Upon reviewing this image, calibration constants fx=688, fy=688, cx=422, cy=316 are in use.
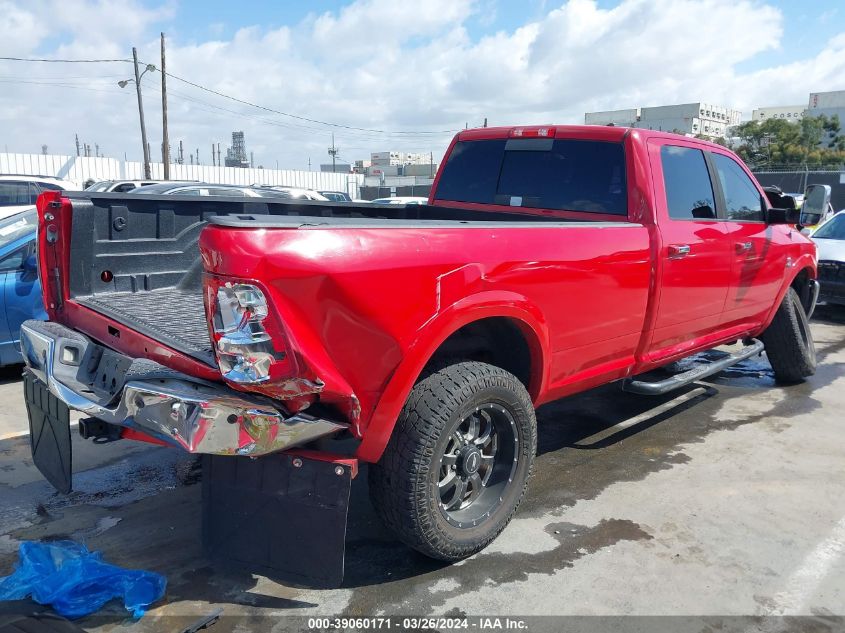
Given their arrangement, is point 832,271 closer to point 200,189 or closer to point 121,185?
point 200,189

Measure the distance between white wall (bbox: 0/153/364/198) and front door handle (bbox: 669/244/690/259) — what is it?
84.6 ft

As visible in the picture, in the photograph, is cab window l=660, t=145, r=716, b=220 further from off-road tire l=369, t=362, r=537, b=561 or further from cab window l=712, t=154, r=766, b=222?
off-road tire l=369, t=362, r=537, b=561

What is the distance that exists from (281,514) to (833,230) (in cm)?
1093

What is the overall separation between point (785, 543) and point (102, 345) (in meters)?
3.45

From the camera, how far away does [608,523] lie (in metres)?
3.62

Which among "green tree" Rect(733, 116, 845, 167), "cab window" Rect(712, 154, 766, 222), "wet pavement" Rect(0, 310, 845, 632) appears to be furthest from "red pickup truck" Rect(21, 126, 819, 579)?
"green tree" Rect(733, 116, 845, 167)

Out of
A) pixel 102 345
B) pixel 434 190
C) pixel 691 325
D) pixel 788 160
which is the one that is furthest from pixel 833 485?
pixel 788 160

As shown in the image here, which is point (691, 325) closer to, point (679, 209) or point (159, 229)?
point (679, 209)

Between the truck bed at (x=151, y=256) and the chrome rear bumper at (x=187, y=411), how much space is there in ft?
0.67

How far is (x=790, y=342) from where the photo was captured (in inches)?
241

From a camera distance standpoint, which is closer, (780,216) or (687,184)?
(687,184)

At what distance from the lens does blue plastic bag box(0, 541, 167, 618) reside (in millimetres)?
2727

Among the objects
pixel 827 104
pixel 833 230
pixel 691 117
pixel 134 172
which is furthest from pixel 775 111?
pixel 833 230

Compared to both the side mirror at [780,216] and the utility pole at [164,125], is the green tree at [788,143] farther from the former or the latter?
the side mirror at [780,216]
